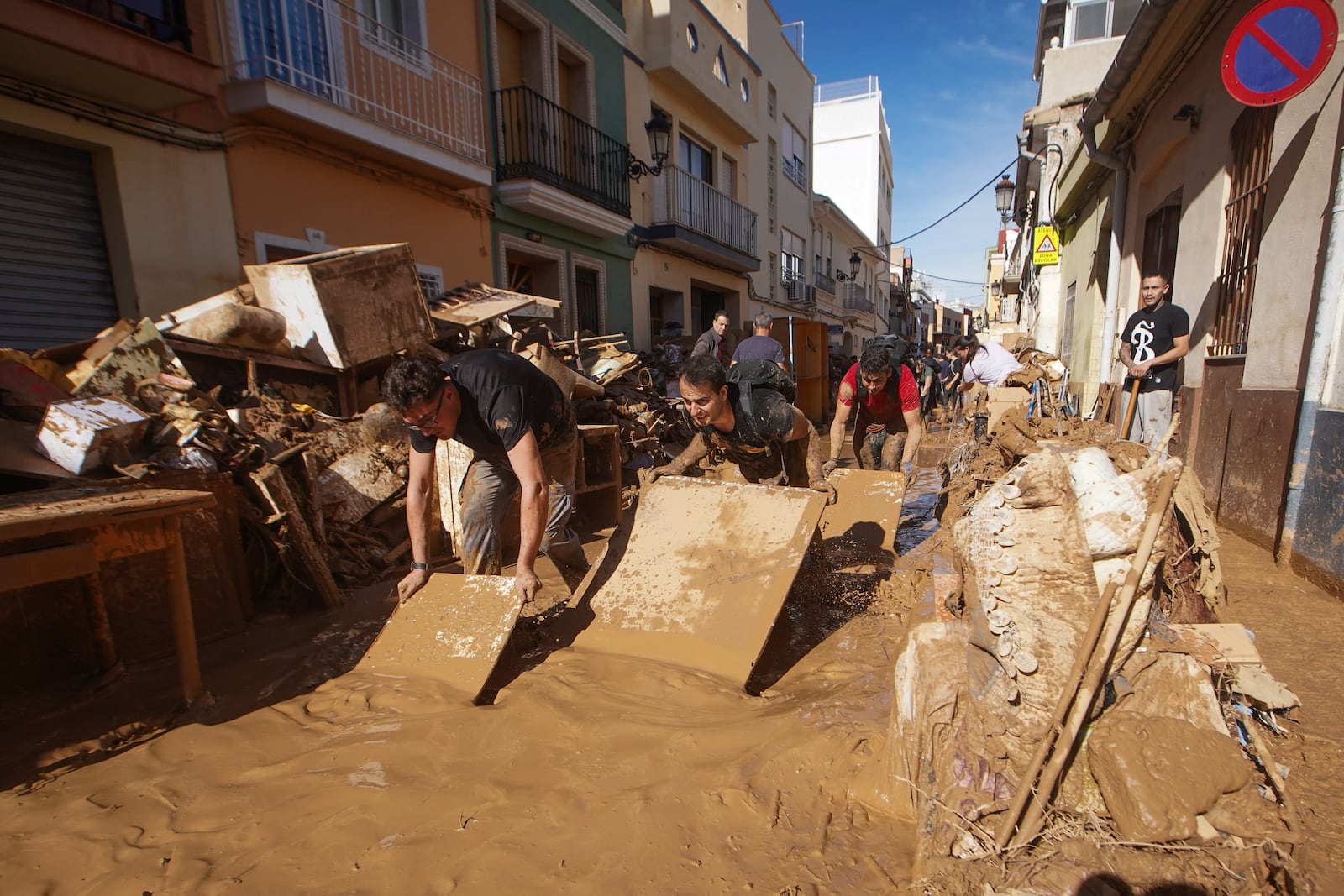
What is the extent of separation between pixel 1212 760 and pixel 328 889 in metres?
2.18

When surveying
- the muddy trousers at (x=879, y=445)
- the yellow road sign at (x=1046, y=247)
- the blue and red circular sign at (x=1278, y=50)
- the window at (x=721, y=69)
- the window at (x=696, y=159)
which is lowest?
the muddy trousers at (x=879, y=445)

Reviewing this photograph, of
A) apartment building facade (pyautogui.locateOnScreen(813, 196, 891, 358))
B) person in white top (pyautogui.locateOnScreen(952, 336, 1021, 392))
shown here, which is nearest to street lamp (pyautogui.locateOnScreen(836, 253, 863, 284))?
apartment building facade (pyautogui.locateOnScreen(813, 196, 891, 358))

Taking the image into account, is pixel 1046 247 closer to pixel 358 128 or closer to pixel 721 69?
pixel 721 69

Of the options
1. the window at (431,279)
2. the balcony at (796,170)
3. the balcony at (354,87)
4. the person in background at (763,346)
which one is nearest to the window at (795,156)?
the balcony at (796,170)

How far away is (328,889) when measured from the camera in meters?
1.54

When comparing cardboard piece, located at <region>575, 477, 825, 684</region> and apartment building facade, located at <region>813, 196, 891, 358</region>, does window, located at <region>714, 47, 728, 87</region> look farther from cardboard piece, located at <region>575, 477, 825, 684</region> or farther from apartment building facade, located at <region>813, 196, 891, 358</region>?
cardboard piece, located at <region>575, 477, 825, 684</region>

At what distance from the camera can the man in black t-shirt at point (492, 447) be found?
266 cm

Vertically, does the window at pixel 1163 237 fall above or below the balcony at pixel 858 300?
below

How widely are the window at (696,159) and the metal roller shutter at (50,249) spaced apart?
1015cm

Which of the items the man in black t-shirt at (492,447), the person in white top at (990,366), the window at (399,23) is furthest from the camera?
the window at (399,23)

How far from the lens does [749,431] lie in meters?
3.40

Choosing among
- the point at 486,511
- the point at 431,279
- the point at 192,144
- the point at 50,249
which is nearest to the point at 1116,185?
the point at 431,279

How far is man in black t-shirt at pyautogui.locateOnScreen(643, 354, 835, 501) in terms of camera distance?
3086mm

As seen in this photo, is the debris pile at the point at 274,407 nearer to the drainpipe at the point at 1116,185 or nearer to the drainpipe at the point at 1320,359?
the drainpipe at the point at 1320,359
